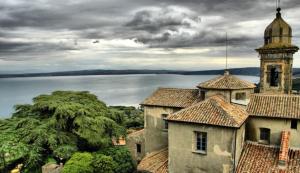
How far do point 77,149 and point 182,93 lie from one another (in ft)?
37.3

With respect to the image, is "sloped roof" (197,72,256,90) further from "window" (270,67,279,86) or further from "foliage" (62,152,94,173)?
"foliage" (62,152,94,173)

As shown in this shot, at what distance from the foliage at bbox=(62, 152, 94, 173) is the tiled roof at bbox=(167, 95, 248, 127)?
8.34 meters

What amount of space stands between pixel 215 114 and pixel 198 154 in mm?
2950

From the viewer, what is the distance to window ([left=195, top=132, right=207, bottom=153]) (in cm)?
1824

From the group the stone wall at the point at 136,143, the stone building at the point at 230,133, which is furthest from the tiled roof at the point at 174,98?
the stone wall at the point at 136,143

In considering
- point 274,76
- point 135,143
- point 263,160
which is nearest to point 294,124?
point 263,160

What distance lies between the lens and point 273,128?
19.8 meters

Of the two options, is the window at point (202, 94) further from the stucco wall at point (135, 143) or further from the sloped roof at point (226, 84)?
the stucco wall at point (135, 143)

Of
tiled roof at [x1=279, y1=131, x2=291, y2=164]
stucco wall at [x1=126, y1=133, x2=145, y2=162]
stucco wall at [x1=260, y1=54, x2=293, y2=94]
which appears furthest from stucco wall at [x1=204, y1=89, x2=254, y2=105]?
stucco wall at [x1=126, y1=133, x2=145, y2=162]

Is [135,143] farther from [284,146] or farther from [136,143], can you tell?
[284,146]

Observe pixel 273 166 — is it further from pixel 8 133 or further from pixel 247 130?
pixel 8 133

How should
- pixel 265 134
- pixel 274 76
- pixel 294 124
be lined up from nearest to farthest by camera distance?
pixel 294 124
pixel 265 134
pixel 274 76

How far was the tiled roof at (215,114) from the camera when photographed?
17.5 metres

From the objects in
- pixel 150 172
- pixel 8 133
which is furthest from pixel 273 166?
pixel 8 133
